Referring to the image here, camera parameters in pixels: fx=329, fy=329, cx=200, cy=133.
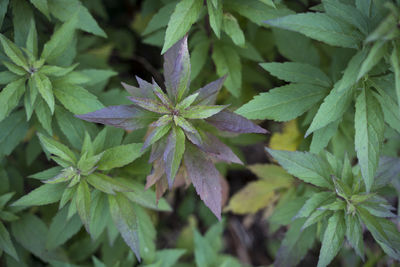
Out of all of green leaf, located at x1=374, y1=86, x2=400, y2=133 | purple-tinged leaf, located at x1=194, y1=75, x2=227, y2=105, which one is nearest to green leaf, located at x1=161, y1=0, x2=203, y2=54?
purple-tinged leaf, located at x1=194, y1=75, x2=227, y2=105

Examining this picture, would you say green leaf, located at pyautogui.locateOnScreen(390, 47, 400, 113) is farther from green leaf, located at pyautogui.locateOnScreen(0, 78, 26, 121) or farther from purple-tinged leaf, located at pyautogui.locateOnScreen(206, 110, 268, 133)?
green leaf, located at pyautogui.locateOnScreen(0, 78, 26, 121)

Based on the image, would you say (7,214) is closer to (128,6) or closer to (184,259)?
(184,259)

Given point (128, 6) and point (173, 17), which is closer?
point (173, 17)

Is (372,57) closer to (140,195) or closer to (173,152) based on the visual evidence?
(173,152)

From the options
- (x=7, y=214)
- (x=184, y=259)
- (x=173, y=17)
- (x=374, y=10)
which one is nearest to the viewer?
(x=374, y=10)

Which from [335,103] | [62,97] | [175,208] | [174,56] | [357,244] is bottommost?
[175,208]

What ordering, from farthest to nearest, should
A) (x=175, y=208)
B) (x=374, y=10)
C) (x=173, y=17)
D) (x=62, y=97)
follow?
1. (x=175, y=208)
2. (x=62, y=97)
3. (x=173, y=17)
4. (x=374, y=10)

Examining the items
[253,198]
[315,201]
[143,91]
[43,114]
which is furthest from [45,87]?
[253,198]

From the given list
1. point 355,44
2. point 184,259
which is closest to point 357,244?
point 355,44

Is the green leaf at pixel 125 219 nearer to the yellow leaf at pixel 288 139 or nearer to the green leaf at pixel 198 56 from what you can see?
the green leaf at pixel 198 56
